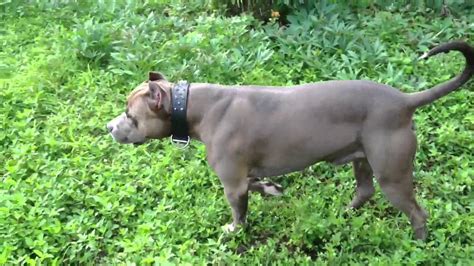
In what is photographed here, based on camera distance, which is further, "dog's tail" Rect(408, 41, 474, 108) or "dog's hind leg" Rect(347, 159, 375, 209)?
"dog's hind leg" Rect(347, 159, 375, 209)

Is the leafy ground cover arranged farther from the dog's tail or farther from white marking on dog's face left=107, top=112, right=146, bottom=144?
the dog's tail

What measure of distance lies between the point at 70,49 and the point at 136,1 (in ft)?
4.40

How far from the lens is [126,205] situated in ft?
15.6

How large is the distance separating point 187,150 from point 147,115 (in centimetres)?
120

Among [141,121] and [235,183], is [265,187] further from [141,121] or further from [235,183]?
[141,121]

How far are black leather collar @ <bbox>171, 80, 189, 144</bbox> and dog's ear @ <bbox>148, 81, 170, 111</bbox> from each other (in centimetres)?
6

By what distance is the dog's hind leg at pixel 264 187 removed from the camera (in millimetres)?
4625

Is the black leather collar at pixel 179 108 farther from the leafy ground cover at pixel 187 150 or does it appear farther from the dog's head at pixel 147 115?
the leafy ground cover at pixel 187 150

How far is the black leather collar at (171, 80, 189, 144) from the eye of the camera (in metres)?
4.17

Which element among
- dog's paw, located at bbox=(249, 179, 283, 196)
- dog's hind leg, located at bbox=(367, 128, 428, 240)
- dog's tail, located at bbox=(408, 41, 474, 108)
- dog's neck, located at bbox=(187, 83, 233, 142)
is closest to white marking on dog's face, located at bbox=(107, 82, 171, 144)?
dog's neck, located at bbox=(187, 83, 233, 142)

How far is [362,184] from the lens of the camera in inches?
182

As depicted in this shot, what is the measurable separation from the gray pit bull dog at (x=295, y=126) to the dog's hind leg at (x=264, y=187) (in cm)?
25

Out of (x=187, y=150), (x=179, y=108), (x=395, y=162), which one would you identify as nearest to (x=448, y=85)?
(x=395, y=162)

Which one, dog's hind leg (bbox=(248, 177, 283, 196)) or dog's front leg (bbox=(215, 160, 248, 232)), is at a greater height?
dog's front leg (bbox=(215, 160, 248, 232))
